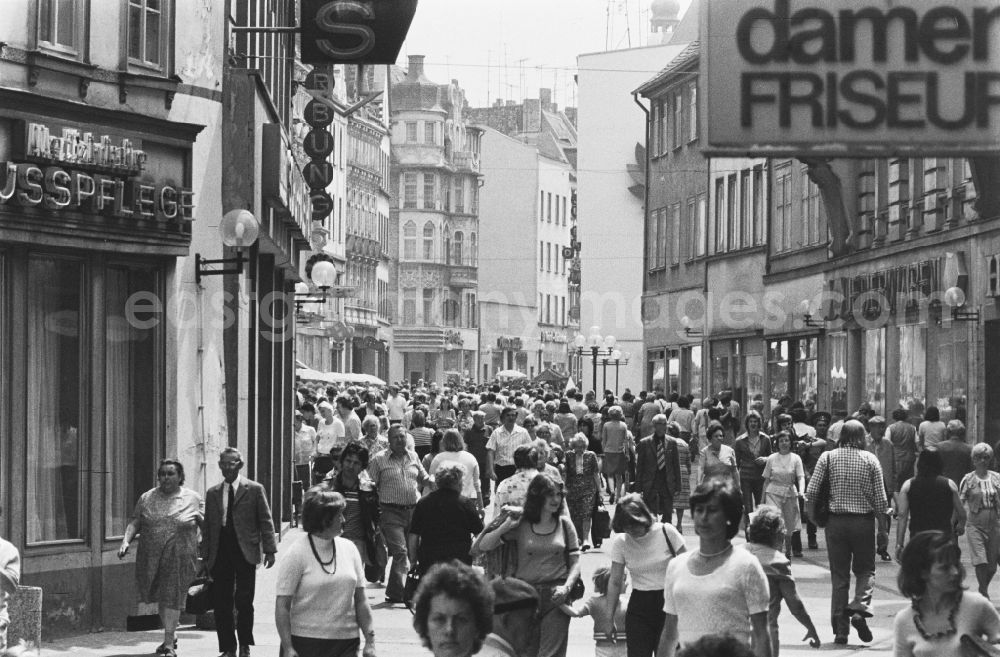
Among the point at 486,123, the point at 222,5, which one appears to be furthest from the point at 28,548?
the point at 486,123

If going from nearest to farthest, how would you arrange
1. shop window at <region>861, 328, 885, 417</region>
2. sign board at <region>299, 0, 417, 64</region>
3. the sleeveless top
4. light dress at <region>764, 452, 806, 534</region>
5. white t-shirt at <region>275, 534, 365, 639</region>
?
white t-shirt at <region>275, 534, 365, 639</region>
the sleeveless top
sign board at <region>299, 0, 417, 64</region>
light dress at <region>764, 452, 806, 534</region>
shop window at <region>861, 328, 885, 417</region>

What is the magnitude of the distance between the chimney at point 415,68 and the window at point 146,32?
373 ft

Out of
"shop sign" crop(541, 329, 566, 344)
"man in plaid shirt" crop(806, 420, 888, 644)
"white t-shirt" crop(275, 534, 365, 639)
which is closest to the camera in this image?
"white t-shirt" crop(275, 534, 365, 639)

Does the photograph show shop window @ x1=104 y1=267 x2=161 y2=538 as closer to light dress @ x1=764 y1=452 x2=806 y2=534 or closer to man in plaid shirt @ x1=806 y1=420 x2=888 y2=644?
man in plaid shirt @ x1=806 y1=420 x2=888 y2=644

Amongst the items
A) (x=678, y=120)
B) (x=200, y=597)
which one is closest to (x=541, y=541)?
(x=200, y=597)

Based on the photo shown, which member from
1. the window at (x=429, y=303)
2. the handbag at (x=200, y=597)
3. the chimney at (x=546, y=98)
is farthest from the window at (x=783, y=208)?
the chimney at (x=546, y=98)

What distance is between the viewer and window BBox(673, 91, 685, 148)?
56469mm

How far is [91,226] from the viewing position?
1577 cm

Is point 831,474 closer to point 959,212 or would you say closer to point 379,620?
point 379,620

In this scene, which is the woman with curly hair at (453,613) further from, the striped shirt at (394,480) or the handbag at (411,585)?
the striped shirt at (394,480)

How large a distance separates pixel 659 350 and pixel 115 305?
46.1m

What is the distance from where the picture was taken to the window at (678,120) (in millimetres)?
56469

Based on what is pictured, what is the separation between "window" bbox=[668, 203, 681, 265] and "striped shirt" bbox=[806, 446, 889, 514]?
42211 millimetres

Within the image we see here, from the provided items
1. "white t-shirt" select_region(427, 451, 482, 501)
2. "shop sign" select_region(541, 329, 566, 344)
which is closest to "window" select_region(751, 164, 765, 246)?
"white t-shirt" select_region(427, 451, 482, 501)
